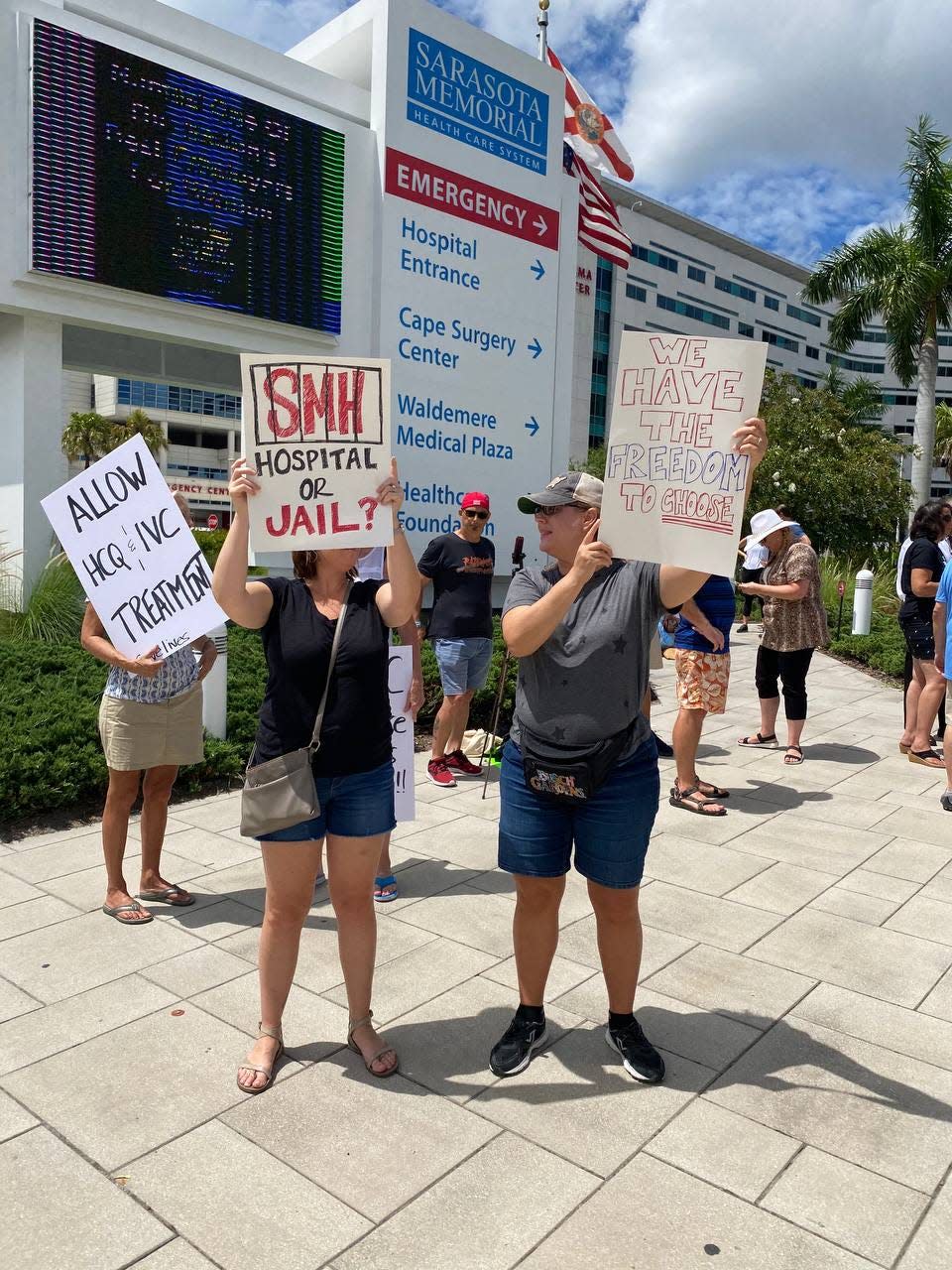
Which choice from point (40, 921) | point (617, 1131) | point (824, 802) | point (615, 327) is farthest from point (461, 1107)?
point (615, 327)

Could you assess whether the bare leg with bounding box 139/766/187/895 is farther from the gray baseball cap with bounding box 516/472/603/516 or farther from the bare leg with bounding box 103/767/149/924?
the gray baseball cap with bounding box 516/472/603/516

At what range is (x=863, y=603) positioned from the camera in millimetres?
15070

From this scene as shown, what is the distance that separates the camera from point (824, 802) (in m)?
6.61

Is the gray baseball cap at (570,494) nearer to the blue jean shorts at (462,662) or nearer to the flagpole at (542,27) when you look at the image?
the blue jean shorts at (462,662)

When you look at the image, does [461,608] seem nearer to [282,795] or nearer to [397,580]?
[397,580]

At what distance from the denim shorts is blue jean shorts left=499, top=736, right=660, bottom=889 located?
42 centimetres

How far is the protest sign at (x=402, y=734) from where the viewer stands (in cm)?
486

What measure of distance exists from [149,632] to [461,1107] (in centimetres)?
230

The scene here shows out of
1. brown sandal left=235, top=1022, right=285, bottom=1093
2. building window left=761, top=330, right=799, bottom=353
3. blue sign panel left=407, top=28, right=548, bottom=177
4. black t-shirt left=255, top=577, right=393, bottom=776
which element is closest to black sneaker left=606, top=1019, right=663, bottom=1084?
brown sandal left=235, top=1022, right=285, bottom=1093

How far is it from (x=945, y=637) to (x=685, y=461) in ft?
14.0

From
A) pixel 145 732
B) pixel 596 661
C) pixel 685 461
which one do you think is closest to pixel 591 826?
pixel 596 661

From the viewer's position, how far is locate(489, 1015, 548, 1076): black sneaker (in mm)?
3129

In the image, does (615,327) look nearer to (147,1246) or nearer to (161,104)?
(161,104)

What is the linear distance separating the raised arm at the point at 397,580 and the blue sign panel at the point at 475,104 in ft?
41.7
